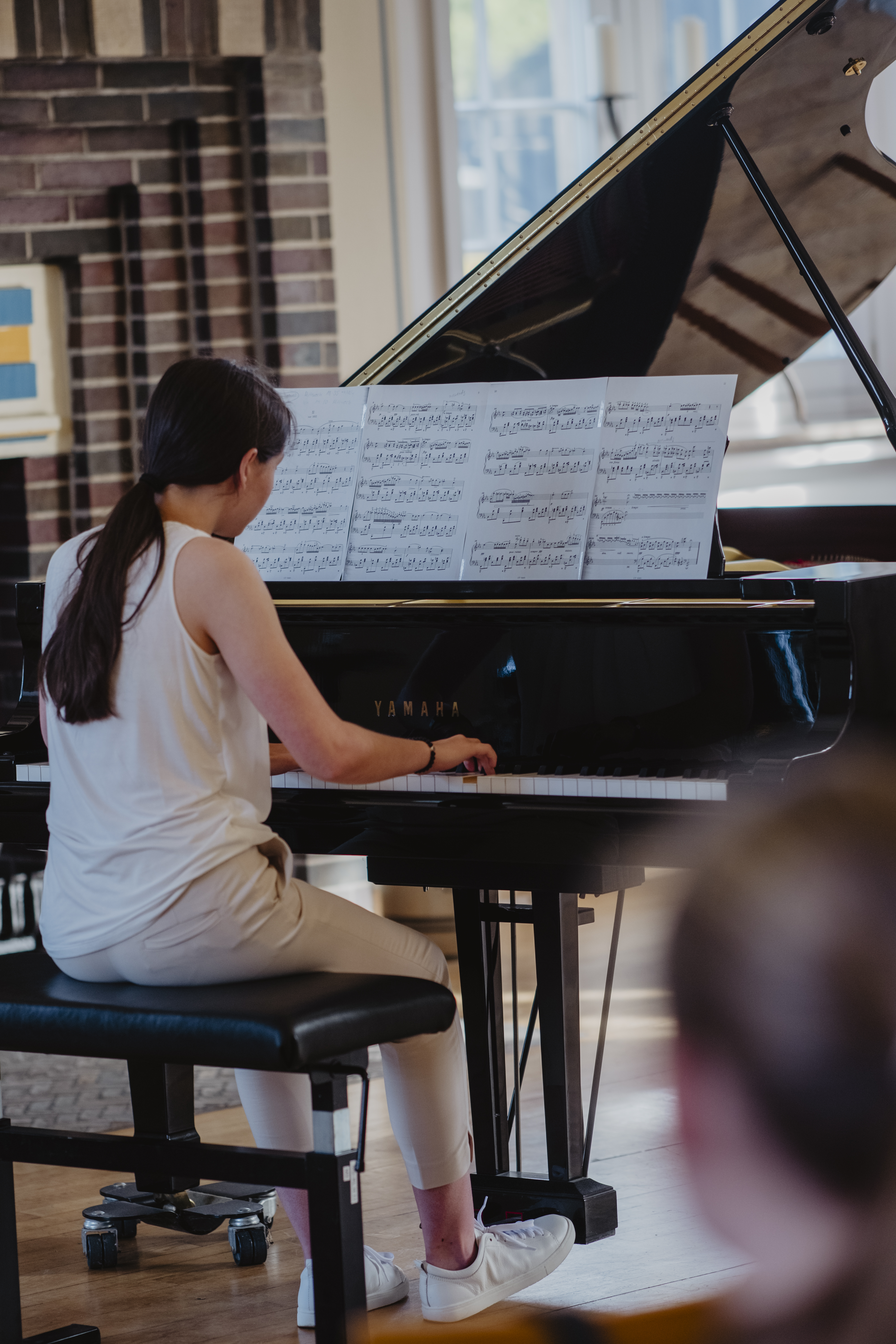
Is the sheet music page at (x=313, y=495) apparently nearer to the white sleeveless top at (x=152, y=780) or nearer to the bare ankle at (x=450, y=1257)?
the white sleeveless top at (x=152, y=780)

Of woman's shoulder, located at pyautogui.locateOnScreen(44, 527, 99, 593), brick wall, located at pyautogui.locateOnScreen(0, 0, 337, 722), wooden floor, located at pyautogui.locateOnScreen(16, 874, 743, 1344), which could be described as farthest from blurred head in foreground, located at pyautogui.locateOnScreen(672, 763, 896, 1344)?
brick wall, located at pyautogui.locateOnScreen(0, 0, 337, 722)

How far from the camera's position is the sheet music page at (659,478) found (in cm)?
234

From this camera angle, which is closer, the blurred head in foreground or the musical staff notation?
the blurred head in foreground

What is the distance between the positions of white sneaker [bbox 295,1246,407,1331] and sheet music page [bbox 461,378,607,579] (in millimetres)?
1002

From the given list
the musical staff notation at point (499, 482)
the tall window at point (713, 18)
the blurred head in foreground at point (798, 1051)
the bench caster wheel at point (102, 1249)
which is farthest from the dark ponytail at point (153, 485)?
the tall window at point (713, 18)

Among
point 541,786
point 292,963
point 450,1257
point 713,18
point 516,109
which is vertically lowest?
point 450,1257

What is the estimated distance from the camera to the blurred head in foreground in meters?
0.46

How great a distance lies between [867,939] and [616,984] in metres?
3.35

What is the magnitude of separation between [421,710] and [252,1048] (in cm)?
76

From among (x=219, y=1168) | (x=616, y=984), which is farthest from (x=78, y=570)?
(x=616, y=984)

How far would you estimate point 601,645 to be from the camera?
232 centimetres

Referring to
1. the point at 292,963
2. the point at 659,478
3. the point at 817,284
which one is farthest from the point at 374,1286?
the point at 817,284

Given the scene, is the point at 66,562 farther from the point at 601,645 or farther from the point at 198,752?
the point at 601,645

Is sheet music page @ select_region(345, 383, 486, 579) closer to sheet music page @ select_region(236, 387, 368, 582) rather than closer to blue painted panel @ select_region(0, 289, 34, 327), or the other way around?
sheet music page @ select_region(236, 387, 368, 582)
